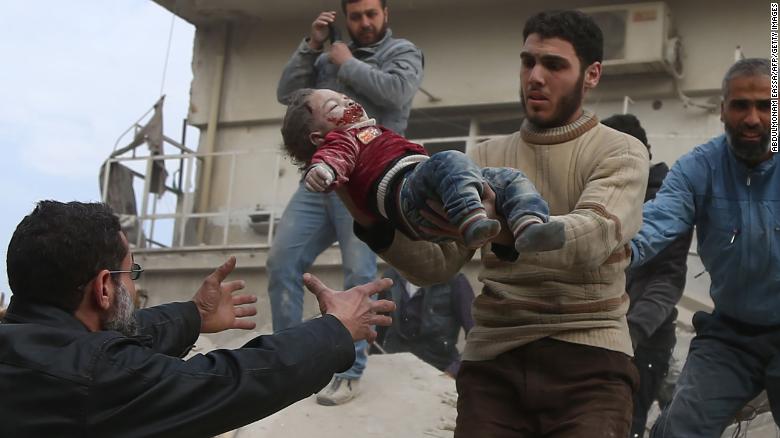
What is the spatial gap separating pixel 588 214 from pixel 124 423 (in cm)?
142

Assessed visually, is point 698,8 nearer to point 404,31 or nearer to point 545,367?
point 404,31

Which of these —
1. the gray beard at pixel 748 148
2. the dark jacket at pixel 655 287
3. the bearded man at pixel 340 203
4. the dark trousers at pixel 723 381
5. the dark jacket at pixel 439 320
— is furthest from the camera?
the dark jacket at pixel 439 320

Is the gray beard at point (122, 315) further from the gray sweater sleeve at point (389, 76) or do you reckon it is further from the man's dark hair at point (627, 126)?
the man's dark hair at point (627, 126)

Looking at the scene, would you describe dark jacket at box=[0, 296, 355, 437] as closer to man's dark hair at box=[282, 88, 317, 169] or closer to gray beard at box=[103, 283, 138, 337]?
gray beard at box=[103, 283, 138, 337]

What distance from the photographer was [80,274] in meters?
3.21

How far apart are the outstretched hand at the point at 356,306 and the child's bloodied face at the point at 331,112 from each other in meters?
0.80

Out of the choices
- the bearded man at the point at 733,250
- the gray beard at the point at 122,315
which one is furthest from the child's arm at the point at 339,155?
the bearded man at the point at 733,250

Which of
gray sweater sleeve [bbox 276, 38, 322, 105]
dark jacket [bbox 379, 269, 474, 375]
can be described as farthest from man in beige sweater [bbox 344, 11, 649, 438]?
dark jacket [bbox 379, 269, 474, 375]

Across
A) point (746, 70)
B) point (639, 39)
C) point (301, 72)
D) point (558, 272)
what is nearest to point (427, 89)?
point (639, 39)

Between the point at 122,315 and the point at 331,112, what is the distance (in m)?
1.18

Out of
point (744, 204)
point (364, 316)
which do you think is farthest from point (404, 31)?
point (364, 316)

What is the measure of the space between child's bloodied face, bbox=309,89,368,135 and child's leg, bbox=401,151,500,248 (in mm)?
619

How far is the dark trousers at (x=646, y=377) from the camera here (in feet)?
20.2

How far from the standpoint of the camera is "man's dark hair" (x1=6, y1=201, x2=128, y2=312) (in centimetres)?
317
